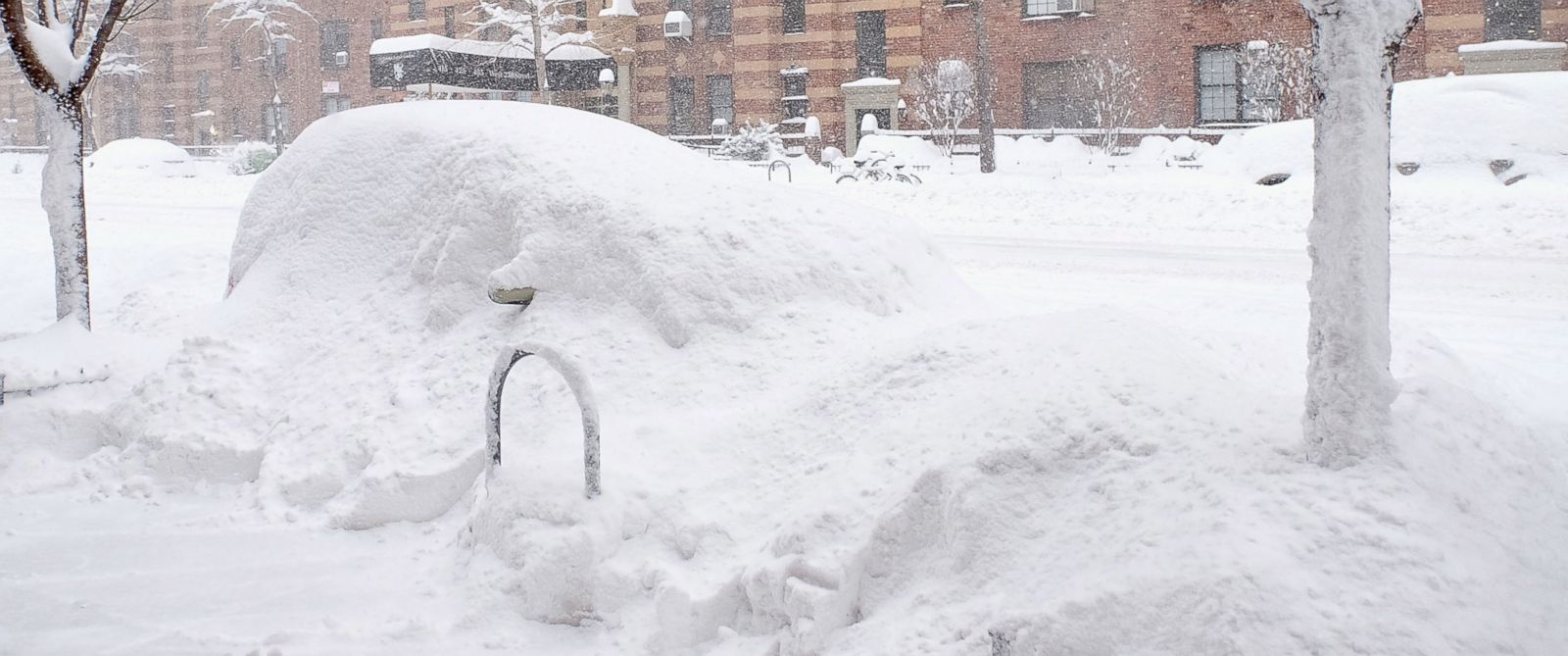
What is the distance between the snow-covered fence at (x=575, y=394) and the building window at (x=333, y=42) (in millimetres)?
41890

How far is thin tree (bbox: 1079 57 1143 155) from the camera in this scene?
26.8m

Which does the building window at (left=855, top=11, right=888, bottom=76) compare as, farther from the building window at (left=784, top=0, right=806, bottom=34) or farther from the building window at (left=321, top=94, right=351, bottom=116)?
the building window at (left=321, top=94, right=351, bottom=116)

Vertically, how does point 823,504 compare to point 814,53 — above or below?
below

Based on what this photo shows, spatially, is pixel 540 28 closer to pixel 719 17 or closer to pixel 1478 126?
pixel 719 17

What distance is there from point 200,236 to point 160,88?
37.8 metres

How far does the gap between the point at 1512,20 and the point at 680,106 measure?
20955mm

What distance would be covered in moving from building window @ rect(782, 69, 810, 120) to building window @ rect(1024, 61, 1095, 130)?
625 cm

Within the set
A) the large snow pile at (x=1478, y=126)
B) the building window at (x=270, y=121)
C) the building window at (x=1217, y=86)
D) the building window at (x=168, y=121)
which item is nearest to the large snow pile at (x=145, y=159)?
the building window at (x=270, y=121)

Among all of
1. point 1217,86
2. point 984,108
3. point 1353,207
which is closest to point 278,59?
point 984,108

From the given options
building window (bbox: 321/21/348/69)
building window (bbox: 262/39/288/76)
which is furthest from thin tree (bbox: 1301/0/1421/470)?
building window (bbox: 262/39/288/76)

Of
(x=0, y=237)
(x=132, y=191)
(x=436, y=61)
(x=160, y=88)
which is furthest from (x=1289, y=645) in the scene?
(x=160, y=88)

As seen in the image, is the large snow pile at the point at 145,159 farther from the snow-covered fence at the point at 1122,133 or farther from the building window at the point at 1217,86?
the building window at the point at 1217,86

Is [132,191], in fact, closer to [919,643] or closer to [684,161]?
[684,161]

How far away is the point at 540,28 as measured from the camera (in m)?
30.0
